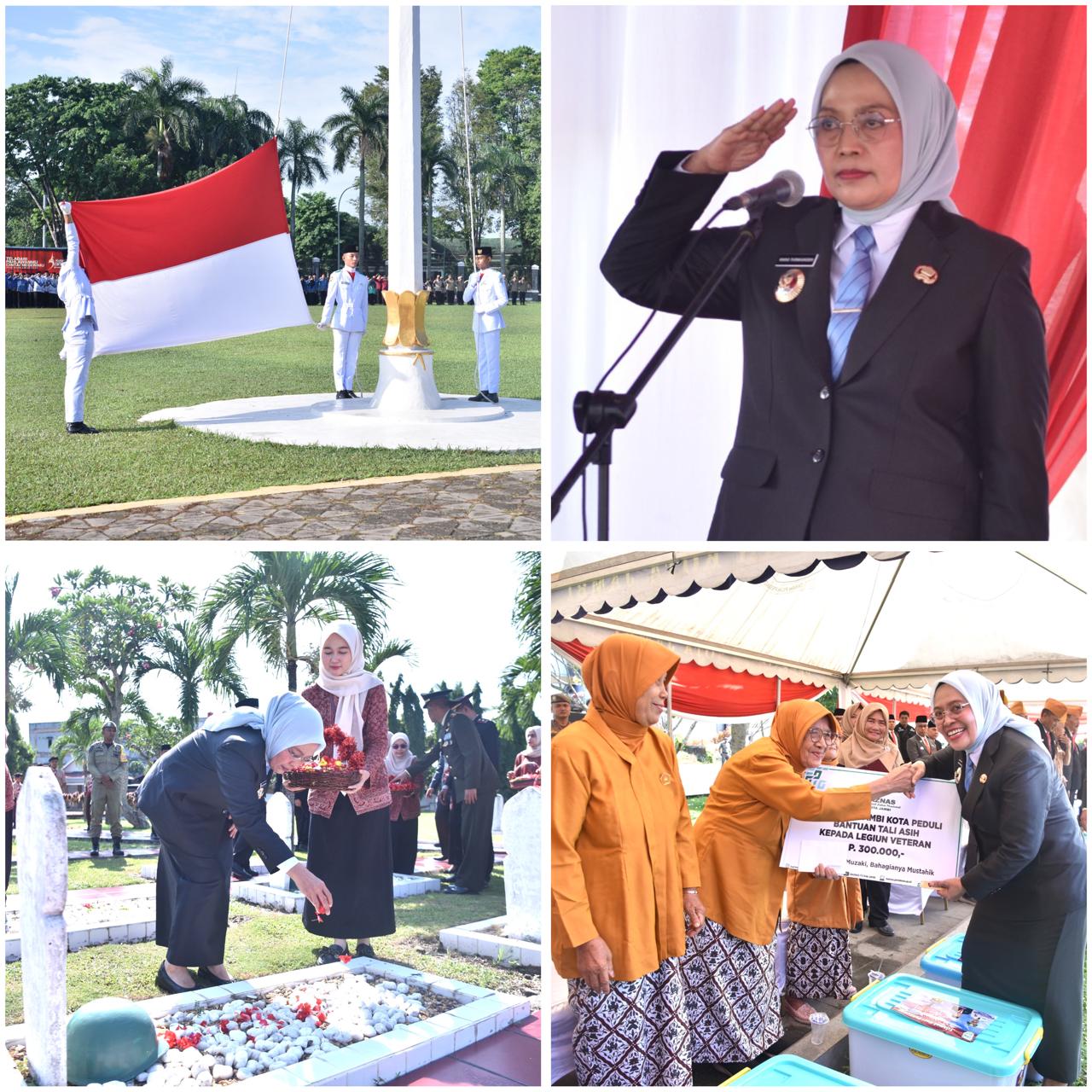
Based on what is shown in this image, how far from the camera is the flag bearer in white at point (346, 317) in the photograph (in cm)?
873

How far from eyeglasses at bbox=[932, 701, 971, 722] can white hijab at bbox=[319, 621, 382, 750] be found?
1819 mm

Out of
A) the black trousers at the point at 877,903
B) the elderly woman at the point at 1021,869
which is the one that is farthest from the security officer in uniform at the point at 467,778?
the black trousers at the point at 877,903

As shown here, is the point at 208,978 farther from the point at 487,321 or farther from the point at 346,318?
the point at 346,318

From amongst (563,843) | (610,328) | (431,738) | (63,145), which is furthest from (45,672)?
(63,145)

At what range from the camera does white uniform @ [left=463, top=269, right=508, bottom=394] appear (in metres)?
8.57

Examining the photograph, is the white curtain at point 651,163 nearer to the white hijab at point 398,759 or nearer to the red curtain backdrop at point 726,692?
the red curtain backdrop at point 726,692

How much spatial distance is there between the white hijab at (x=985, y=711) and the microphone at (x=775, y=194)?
5.34ft

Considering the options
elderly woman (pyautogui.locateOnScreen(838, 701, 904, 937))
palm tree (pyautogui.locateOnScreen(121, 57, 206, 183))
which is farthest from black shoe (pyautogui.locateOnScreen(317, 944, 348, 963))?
palm tree (pyautogui.locateOnScreen(121, 57, 206, 183))

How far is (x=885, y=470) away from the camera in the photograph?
3152 mm

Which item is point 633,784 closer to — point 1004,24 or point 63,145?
point 1004,24

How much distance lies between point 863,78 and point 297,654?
255 centimetres

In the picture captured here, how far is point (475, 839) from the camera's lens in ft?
11.6

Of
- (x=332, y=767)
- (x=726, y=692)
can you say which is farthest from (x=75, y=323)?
(x=726, y=692)

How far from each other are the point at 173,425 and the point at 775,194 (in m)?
5.00
